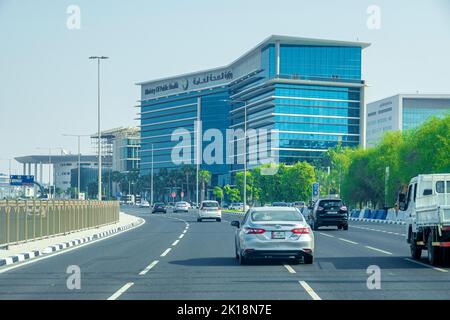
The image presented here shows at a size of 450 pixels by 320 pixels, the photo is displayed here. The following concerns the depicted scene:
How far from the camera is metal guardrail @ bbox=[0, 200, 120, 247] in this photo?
2633 centimetres

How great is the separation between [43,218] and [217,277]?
57.2 ft

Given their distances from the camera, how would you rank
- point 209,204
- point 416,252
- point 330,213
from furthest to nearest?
point 209,204 → point 330,213 → point 416,252

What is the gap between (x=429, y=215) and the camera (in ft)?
63.0

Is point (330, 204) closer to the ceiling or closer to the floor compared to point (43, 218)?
closer to the ceiling

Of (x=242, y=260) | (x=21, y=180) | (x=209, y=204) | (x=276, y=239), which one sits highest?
(x=21, y=180)

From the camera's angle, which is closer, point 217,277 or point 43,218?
point 217,277

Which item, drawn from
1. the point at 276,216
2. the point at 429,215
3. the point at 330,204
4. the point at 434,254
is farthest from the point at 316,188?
the point at 429,215

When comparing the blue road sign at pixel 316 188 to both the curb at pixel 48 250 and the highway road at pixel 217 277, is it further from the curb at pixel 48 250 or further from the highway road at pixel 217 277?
the highway road at pixel 217 277

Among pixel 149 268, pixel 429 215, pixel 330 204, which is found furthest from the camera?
pixel 330 204

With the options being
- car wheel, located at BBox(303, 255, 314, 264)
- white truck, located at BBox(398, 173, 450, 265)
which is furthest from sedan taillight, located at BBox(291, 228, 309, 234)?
white truck, located at BBox(398, 173, 450, 265)

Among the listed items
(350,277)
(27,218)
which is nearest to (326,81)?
(27,218)

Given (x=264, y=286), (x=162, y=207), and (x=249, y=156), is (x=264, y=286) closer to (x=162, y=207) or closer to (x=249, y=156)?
(x=162, y=207)

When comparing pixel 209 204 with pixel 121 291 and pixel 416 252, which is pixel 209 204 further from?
pixel 121 291

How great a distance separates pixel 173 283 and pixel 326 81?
153046mm
